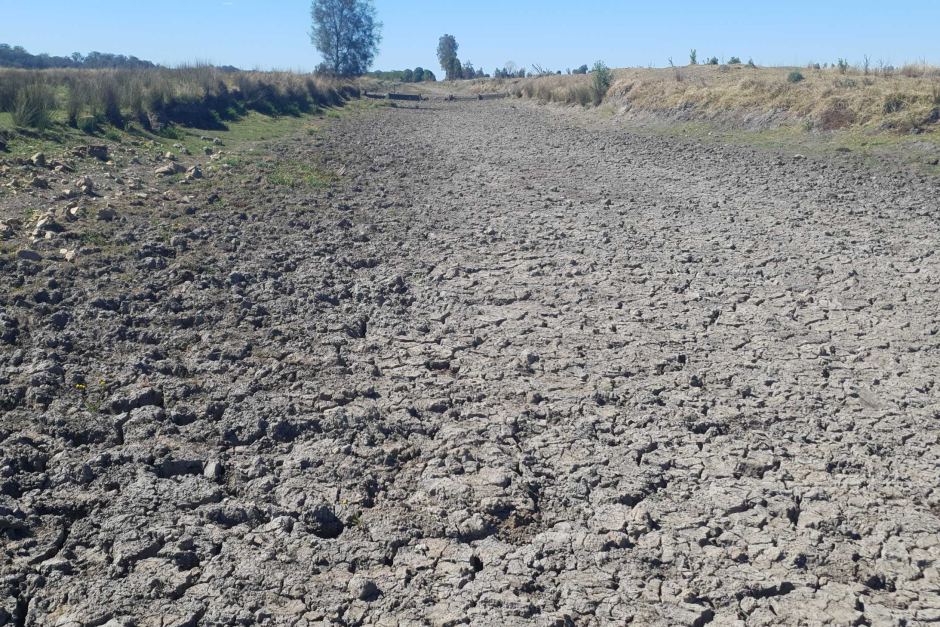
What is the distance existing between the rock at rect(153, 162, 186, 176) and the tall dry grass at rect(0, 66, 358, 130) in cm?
350

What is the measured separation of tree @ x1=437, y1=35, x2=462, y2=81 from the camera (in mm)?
89750

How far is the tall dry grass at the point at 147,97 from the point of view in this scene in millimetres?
14977

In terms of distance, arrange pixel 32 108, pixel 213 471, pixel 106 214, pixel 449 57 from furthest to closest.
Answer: pixel 449 57, pixel 32 108, pixel 106 214, pixel 213 471

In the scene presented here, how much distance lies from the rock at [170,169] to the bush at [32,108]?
3.42 meters

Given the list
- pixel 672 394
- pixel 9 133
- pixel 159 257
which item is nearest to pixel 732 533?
pixel 672 394

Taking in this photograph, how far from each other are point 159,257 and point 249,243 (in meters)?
1.09

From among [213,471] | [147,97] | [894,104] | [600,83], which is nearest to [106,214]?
[213,471]

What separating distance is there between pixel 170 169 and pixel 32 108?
427cm

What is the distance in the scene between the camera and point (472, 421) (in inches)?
175

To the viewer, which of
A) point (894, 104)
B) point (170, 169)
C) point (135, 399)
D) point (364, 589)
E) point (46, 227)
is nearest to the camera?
point (364, 589)

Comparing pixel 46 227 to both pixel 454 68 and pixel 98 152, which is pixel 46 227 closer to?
pixel 98 152

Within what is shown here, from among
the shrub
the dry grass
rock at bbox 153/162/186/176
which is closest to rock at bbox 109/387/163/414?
rock at bbox 153/162/186/176

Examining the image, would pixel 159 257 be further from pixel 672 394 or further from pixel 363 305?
pixel 672 394

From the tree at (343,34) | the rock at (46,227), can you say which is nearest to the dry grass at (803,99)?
the rock at (46,227)
